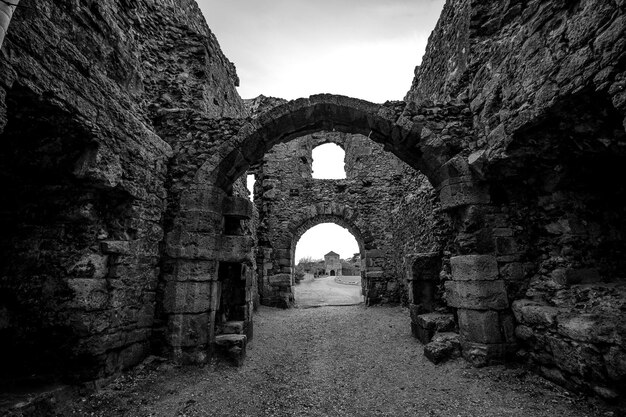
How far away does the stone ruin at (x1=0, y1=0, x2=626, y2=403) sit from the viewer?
2.56m

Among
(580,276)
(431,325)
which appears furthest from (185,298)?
(580,276)

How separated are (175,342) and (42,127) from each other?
9.57 feet

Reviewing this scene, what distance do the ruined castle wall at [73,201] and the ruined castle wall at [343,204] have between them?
666cm

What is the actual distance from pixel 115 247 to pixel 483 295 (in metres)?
4.66

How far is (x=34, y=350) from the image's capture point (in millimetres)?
2801

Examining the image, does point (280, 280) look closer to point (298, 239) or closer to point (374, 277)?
point (298, 239)

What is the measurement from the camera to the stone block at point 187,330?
378cm

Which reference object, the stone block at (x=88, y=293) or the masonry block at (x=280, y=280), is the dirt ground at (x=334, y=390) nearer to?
the stone block at (x=88, y=293)

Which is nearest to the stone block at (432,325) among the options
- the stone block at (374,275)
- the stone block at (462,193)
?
the stone block at (462,193)

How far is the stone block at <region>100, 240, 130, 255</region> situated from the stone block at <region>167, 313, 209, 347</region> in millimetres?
1146

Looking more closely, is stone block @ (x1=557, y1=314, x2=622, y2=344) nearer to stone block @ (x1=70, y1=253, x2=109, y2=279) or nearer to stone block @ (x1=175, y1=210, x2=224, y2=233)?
stone block @ (x1=175, y1=210, x2=224, y2=233)

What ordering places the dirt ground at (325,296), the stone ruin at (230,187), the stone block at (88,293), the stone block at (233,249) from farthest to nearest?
the dirt ground at (325,296)
the stone block at (233,249)
the stone block at (88,293)
the stone ruin at (230,187)

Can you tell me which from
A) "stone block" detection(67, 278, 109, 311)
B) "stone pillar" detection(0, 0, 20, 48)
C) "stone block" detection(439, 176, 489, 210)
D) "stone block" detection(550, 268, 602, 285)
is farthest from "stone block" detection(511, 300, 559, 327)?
"stone pillar" detection(0, 0, 20, 48)

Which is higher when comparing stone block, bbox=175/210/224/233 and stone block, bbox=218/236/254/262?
stone block, bbox=175/210/224/233
